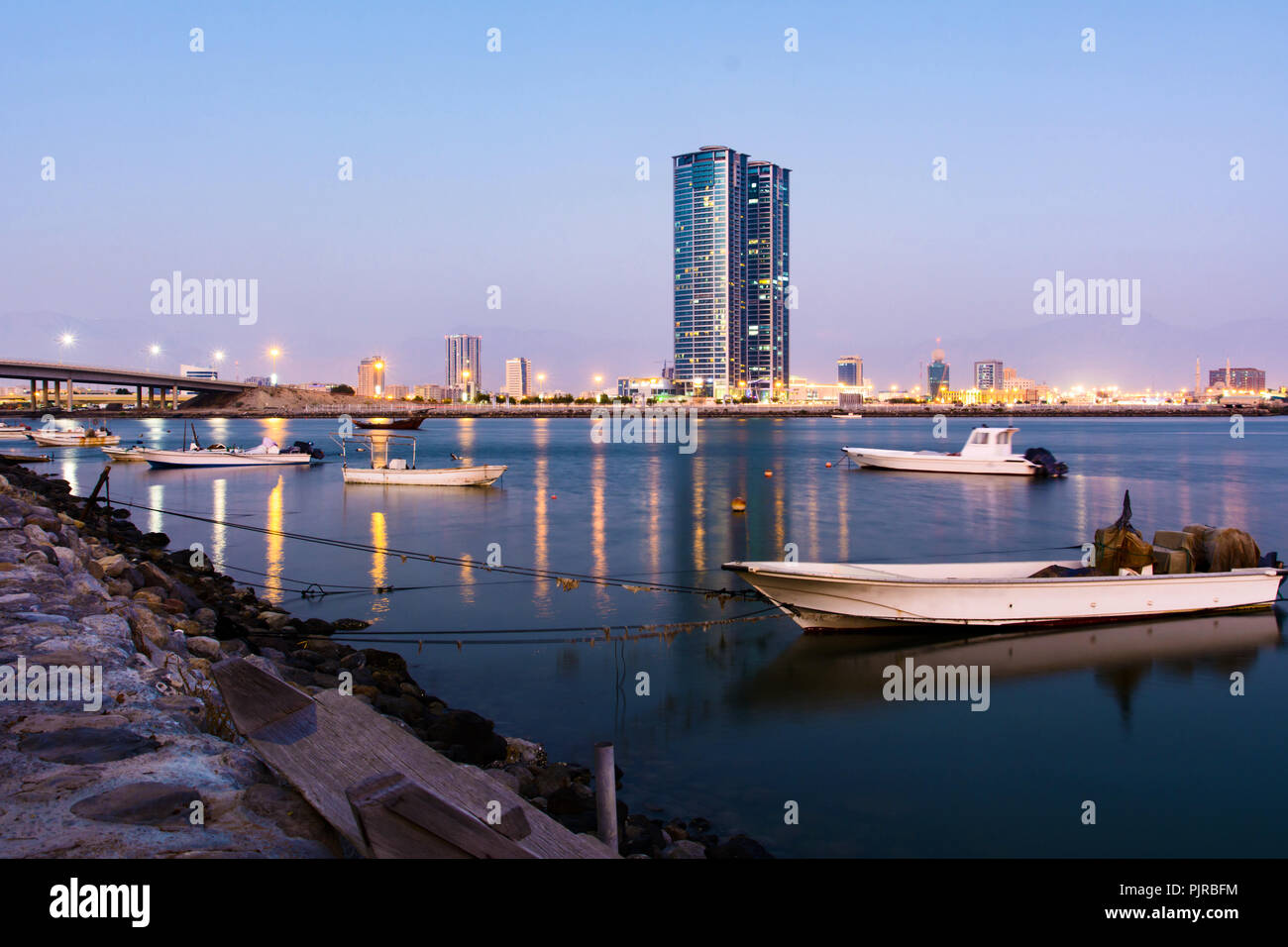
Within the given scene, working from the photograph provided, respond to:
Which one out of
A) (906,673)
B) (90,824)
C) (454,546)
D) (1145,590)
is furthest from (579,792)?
(454,546)

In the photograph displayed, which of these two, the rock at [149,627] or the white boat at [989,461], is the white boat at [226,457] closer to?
the white boat at [989,461]

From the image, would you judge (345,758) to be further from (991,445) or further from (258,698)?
(991,445)

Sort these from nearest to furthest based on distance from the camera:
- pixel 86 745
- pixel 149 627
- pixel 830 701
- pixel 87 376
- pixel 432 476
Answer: pixel 86 745, pixel 149 627, pixel 830 701, pixel 432 476, pixel 87 376

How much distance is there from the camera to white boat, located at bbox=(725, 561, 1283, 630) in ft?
55.0

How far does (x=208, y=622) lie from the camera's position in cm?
1490

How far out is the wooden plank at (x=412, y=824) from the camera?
390 cm

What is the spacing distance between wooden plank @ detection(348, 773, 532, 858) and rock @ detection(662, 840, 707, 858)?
14.4ft

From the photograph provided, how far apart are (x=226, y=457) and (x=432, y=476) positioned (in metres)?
24.0

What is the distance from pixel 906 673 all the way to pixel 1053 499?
3675cm

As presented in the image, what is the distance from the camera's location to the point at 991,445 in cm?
5816

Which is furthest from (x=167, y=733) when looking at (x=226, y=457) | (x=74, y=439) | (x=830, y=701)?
(x=74, y=439)

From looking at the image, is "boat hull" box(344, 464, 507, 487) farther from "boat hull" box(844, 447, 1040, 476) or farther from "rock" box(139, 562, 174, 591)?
"rock" box(139, 562, 174, 591)
